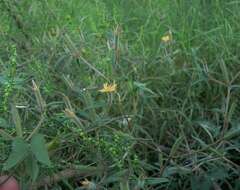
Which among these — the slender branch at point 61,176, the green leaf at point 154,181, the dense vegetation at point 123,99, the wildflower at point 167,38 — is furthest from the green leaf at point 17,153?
the wildflower at point 167,38

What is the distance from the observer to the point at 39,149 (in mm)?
1117

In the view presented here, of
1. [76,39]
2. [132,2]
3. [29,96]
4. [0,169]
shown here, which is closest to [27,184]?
[0,169]

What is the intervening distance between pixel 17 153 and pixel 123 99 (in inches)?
15.0

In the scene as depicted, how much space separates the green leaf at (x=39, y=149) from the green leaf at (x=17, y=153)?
0.05 feet

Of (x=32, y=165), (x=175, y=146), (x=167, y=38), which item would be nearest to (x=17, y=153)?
(x=32, y=165)

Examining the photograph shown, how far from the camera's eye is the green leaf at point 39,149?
110cm

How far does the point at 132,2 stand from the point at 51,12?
41 cm

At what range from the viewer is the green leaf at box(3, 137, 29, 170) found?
3.61ft

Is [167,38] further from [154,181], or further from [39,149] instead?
[39,149]

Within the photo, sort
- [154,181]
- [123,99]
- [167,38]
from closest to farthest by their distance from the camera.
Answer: [154,181] → [123,99] → [167,38]

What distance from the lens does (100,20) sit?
2.02 meters

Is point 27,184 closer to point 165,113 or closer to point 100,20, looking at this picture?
point 165,113

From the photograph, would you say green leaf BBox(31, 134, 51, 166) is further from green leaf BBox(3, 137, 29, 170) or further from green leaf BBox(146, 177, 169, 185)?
green leaf BBox(146, 177, 169, 185)

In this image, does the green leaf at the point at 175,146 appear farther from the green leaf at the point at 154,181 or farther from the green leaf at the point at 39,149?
the green leaf at the point at 39,149
